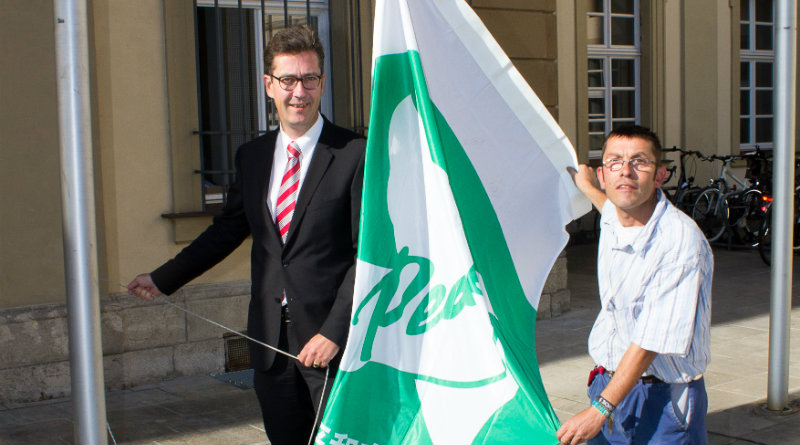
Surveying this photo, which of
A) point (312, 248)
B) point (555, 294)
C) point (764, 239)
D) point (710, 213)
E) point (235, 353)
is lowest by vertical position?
point (235, 353)

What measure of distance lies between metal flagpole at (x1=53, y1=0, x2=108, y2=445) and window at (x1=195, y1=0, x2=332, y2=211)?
3.69m

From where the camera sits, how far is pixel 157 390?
19.6ft

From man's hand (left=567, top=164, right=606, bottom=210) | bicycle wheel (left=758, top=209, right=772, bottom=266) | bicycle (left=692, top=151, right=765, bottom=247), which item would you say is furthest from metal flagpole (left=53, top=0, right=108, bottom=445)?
bicycle (left=692, top=151, right=765, bottom=247)

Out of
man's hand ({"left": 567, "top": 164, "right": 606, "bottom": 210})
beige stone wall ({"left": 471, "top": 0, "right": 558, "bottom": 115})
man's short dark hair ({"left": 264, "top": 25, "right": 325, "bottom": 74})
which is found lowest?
man's hand ({"left": 567, "top": 164, "right": 606, "bottom": 210})

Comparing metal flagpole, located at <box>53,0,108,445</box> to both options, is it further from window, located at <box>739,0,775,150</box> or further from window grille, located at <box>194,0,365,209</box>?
window, located at <box>739,0,775,150</box>

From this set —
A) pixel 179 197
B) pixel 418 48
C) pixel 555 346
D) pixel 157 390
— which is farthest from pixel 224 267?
pixel 418 48

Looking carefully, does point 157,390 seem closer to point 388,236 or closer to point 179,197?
point 179,197

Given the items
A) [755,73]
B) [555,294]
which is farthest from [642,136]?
[755,73]

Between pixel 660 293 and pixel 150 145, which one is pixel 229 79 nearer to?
pixel 150 145

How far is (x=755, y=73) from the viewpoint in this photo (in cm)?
1524

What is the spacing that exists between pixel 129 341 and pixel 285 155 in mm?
3214

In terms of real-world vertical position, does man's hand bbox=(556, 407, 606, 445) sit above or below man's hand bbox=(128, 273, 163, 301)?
below

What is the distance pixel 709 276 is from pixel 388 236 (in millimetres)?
1013

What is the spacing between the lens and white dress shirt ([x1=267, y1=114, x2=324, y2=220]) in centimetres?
322
